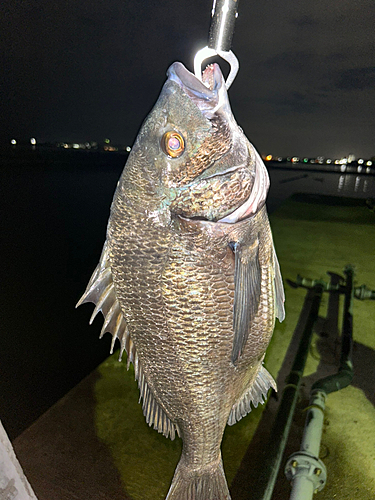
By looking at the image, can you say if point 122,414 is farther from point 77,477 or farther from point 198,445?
point 198,445

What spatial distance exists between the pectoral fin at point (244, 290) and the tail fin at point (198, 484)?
0.57 metres

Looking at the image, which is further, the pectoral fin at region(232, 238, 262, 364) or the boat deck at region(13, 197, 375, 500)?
the boat deck at region(13, 197, 375, 500)

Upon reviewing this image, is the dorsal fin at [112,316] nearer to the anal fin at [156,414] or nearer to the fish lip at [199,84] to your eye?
the anal fin at [156,414]

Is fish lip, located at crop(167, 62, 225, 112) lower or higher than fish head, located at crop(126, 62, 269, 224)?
higher

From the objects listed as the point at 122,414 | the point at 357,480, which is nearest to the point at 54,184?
the point at 122,414

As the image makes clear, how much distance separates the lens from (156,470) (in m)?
2.54

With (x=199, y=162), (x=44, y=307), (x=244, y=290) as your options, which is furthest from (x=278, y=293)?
(x=44, y=307)

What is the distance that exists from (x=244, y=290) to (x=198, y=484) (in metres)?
0.89

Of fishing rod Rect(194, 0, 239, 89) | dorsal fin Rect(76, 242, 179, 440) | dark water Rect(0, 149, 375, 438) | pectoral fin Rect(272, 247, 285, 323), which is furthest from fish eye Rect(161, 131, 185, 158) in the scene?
dark water Rect(0, 149, 375, 438)

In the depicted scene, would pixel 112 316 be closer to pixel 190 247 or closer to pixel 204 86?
pixel 190 247

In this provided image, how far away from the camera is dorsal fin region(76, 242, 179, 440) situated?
118 cm

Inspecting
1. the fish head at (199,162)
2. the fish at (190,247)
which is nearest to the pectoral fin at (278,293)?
the fish at (190,247)

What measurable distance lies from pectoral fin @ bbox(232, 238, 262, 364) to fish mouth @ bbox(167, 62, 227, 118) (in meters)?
0.49

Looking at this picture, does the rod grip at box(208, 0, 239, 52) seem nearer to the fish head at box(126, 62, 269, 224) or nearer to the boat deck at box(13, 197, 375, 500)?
the fish head at box(126, 62, 269, 224)
